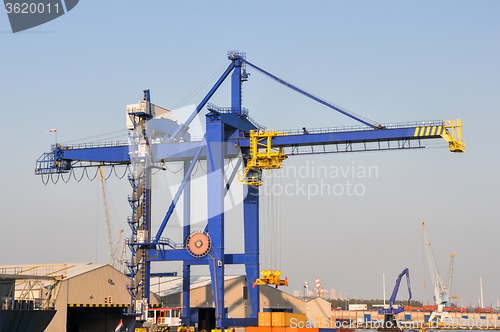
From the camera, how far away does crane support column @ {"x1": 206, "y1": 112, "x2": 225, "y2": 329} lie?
56.7m

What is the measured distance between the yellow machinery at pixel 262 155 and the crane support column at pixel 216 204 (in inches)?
104

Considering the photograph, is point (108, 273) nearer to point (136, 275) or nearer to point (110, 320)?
point (136, 275)

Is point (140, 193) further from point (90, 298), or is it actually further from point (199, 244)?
point (90, 298)

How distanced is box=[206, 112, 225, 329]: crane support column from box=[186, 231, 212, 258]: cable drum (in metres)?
0.47

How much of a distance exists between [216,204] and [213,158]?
14.1 ft

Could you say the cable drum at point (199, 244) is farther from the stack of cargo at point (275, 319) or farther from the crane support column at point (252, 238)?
the stack of cargo at point (275, 319)

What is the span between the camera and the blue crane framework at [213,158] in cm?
5650

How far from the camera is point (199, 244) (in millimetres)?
57594

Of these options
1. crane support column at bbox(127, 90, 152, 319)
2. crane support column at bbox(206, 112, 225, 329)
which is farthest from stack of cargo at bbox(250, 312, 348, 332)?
crane support column at bbox(127, 90, 152, 319)

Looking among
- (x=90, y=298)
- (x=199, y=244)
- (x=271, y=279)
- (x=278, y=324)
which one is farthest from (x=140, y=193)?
(x=278, y=324)

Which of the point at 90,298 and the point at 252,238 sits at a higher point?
the point at 252,238

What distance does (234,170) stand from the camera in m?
62.9

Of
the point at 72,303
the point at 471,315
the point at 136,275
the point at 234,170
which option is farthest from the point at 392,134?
the point at 471,315

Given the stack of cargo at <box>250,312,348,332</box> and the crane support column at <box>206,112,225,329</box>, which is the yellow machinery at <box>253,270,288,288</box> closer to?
the stack of cargo at <box>250,312,348,332</box>
